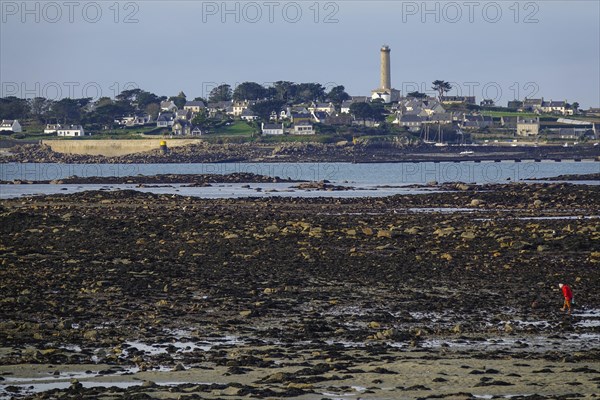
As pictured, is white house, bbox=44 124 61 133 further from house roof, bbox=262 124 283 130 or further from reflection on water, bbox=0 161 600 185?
reflection on water, bbox=0 161 600 185

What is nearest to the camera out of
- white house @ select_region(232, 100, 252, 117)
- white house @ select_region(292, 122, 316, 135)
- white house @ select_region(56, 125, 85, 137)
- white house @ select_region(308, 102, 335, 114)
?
white house @ select_region(292, 122, 316, 135)

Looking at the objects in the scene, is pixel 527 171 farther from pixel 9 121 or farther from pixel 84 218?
pixel 9 121

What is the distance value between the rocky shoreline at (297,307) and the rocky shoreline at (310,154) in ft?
289

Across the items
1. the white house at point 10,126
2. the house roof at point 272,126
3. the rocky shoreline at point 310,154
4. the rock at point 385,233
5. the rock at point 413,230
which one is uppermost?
the white house at point 10,126

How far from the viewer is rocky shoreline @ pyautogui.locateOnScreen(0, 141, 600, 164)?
126m

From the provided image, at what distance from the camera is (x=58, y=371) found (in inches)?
571

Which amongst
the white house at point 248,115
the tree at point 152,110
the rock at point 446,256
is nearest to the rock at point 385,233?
the rock at point 446,256

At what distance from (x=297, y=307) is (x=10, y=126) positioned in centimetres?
15818

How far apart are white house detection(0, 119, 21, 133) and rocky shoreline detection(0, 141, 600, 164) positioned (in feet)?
74.9

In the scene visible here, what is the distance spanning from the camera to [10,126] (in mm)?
170625

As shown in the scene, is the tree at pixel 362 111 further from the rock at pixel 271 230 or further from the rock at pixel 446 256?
the rock at pixel 446 256

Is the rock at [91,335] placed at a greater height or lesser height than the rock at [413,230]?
lesser

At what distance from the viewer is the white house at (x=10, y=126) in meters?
168

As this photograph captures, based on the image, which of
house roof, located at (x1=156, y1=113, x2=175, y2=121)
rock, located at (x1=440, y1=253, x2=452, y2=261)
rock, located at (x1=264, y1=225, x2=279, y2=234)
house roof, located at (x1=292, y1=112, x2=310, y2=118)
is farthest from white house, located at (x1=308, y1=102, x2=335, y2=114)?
rock, located at (x1=440, y1=253, x2=452, y2=261)
